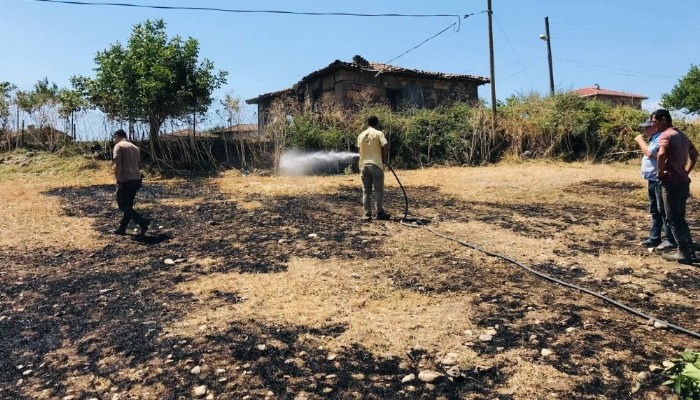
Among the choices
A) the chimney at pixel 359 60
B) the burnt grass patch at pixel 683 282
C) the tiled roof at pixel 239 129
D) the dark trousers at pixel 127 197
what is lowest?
the burnt grass patch at pixel 683 282

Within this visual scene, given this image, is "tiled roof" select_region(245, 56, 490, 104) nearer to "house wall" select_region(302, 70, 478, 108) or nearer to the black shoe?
"house wall" select_region(302, 70, 478, 108)

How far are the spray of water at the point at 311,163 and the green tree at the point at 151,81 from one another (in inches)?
117

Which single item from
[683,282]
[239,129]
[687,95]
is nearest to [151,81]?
[239,129]

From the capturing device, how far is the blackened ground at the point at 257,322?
3.27 m

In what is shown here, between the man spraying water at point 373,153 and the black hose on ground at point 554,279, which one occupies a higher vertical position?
the man spraying water at point 373,153

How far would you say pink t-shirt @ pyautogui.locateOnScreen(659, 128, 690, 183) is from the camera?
5312 mm

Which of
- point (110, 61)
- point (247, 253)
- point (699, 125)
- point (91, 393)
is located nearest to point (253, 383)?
point (91, 393)

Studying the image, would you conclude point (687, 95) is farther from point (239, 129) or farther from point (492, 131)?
point (239, 129)

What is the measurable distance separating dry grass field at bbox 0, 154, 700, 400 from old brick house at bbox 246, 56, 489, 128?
1134cm

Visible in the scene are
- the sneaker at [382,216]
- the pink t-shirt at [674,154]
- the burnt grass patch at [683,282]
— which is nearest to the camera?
the burnt grass patch at [683,282]

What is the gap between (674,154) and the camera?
5328mm

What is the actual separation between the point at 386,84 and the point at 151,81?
9.76 meters

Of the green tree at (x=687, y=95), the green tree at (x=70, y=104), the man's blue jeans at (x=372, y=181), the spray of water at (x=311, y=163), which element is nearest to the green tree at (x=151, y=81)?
the green tree at (x=70, y=104)

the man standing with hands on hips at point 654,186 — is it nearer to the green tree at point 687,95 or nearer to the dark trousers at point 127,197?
the dark trousers at point 127,197
